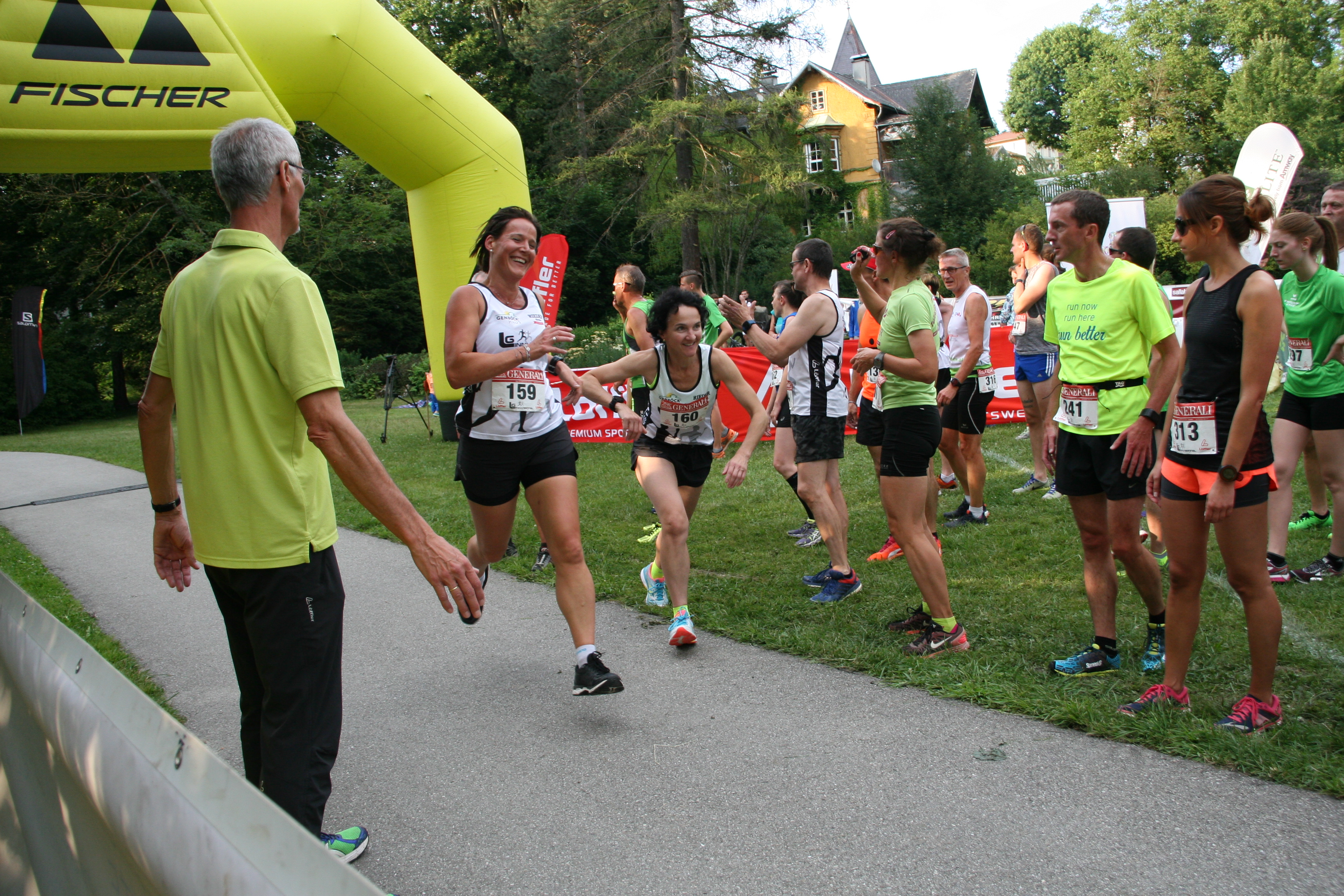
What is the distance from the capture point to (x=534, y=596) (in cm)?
574

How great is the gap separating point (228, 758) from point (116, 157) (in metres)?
3.32

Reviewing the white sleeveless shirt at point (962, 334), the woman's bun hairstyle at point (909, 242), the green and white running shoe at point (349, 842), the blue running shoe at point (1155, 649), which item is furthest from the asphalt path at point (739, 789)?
the white sleeveless shirt at point (962, 334)

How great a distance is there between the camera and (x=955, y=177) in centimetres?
4256

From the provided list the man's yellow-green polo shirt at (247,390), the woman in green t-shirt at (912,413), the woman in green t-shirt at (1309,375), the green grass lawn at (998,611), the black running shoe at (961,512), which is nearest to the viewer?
the man's yellow-green polo shirt at (247,390)

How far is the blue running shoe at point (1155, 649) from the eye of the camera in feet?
12.8

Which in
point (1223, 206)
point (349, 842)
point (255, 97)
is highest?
point (255, 97)

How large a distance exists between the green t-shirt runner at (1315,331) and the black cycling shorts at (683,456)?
3.15 m

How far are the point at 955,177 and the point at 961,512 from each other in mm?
39222

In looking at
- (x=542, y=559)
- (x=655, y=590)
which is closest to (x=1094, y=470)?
(x=655, y=590)

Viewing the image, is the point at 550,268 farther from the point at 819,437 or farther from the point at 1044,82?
the point at 1044,82

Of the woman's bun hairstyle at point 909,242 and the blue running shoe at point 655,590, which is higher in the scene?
the woman's bun hairstyle at point 909,242

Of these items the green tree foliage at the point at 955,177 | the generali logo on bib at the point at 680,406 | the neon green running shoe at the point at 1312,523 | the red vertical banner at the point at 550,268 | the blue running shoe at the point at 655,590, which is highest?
the green tree foliage at the point at 955,177

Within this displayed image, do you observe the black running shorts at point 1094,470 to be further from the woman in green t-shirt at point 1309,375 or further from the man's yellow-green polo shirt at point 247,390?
the man's yellow-green polo shirt at point 247,390

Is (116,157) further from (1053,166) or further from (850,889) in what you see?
(1053,166)
